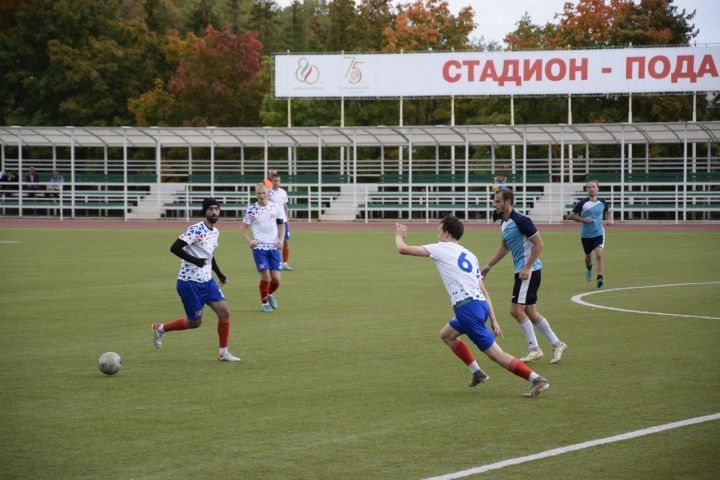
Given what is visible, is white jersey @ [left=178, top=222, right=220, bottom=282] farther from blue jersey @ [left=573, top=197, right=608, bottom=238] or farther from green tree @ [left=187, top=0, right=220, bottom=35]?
green tree @ [left=187, top=0, right=220, bottom=35]

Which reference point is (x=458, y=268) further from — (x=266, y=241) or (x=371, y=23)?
(x=371, y=23)

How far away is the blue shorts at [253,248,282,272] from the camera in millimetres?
18875

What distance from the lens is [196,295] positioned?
13227mm

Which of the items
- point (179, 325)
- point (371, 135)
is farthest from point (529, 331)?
point (371, 135)

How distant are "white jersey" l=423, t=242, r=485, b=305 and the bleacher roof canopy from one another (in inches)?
1512

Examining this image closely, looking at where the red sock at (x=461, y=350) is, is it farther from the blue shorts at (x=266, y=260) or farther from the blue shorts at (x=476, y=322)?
the blue shorts at (x=266, y=260)

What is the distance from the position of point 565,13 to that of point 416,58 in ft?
68.3

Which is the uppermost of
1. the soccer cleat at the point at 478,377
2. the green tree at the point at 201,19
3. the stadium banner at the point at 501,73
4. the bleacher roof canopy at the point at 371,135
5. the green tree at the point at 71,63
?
the green tree at the point at 201,19

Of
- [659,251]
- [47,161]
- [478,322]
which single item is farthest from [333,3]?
[478,322]

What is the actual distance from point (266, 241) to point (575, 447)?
11.1 m

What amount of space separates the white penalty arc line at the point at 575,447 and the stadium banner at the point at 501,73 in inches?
1726

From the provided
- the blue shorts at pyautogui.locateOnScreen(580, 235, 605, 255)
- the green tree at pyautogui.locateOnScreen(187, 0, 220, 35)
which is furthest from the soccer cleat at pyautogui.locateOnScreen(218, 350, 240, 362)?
the green tree at pyautogui.locateOnScreen(187, 0, 220, 35)

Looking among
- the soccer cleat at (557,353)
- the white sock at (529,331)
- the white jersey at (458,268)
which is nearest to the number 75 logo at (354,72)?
the white sock at (529,331)

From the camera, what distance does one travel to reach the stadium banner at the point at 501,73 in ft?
167
